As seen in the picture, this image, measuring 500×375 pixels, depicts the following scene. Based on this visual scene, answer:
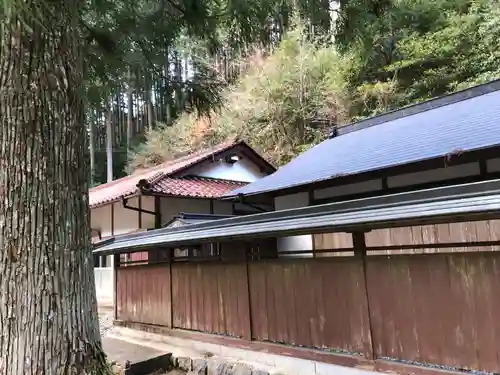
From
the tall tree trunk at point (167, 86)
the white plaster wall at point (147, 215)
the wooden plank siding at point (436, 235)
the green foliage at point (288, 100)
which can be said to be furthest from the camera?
the green foliage at point (288, 100)

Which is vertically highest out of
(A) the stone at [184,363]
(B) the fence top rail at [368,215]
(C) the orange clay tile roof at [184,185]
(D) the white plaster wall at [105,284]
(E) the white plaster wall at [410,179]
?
(C) the orange clay tile roof at [184,185]

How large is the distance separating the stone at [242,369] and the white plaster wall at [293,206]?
2938mm

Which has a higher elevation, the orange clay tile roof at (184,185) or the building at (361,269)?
the orange clay tile roof at (184,185)

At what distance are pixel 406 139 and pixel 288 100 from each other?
1043cm

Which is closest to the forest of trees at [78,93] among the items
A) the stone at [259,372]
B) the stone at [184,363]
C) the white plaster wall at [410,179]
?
the white plaster wall at [410,179]

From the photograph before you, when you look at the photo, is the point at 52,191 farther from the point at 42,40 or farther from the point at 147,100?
the point at 147,100

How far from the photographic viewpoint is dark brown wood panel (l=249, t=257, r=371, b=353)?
179 inches

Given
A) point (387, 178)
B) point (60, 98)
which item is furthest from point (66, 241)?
point (387, 178)

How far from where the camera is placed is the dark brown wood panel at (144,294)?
23.1 ft

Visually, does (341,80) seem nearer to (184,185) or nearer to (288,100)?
(288,100)

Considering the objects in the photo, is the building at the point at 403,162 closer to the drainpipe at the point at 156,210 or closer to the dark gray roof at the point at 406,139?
the dark gray roof at the point at 406,139

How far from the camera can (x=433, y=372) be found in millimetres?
3902

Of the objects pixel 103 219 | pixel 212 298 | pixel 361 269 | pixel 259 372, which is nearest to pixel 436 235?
pixel 361 269

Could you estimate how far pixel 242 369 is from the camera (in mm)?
5180
